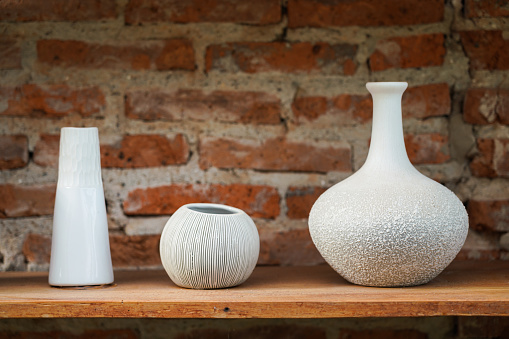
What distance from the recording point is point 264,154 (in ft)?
3.34

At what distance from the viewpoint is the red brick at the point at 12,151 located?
1003 millimetres

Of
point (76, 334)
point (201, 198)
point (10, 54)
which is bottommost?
point (76, 334)

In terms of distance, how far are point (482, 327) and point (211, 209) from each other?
493mm

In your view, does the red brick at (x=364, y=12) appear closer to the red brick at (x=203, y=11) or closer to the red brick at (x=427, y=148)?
the red brick at (x=203, y=11)

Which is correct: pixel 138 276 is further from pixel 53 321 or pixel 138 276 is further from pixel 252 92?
pixel 252 92

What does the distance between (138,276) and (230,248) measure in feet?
0.69

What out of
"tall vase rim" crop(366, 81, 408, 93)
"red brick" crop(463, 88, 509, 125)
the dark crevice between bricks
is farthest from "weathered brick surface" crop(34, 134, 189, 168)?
"red brick" crop(463, 88, 509, 125)

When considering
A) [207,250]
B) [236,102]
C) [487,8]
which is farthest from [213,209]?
[487,8]

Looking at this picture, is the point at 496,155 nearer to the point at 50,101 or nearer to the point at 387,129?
the point at 387,129

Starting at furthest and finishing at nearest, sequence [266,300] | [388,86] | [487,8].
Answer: [487,8] → [388,86] → [266,300]

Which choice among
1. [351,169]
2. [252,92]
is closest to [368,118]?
[351,169]

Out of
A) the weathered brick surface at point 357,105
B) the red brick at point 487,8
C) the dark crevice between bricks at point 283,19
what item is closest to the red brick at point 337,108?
the weathered brick surface at point 357,105

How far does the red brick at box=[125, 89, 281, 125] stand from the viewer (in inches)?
39.8

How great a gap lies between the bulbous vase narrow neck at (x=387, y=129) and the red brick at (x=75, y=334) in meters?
0.49
